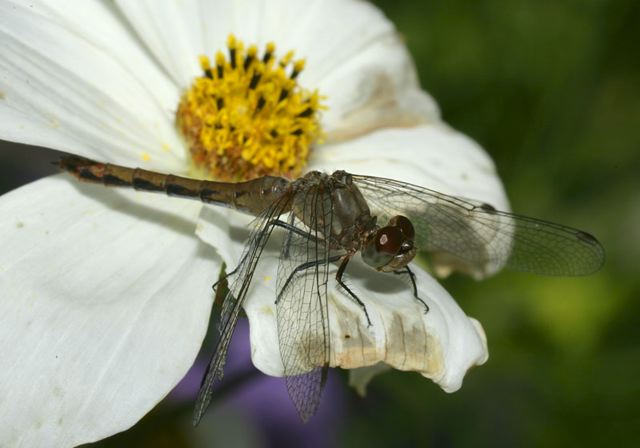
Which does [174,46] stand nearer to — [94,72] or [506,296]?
[94,72]

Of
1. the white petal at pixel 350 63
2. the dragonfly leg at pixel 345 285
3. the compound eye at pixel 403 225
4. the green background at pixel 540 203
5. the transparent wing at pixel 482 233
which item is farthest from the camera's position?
the green background at pixel 540 203

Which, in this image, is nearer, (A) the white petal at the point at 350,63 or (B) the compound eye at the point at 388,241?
(B) the compound eye at the point at 388,241

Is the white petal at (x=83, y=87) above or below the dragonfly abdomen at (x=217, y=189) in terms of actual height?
above

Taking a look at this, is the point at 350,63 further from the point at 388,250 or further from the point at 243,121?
the point at 388,250

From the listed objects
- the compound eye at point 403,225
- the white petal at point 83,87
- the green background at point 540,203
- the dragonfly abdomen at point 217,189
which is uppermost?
the white petal at point 83,87

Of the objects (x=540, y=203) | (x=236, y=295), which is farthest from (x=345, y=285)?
(x=540, y=203)

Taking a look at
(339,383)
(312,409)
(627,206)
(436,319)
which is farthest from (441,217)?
(627,206)

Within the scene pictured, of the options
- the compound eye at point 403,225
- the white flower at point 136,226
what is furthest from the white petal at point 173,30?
the compound eye at point 403,225

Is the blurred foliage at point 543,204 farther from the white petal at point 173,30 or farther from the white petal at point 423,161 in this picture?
the white petal at point 173,30
